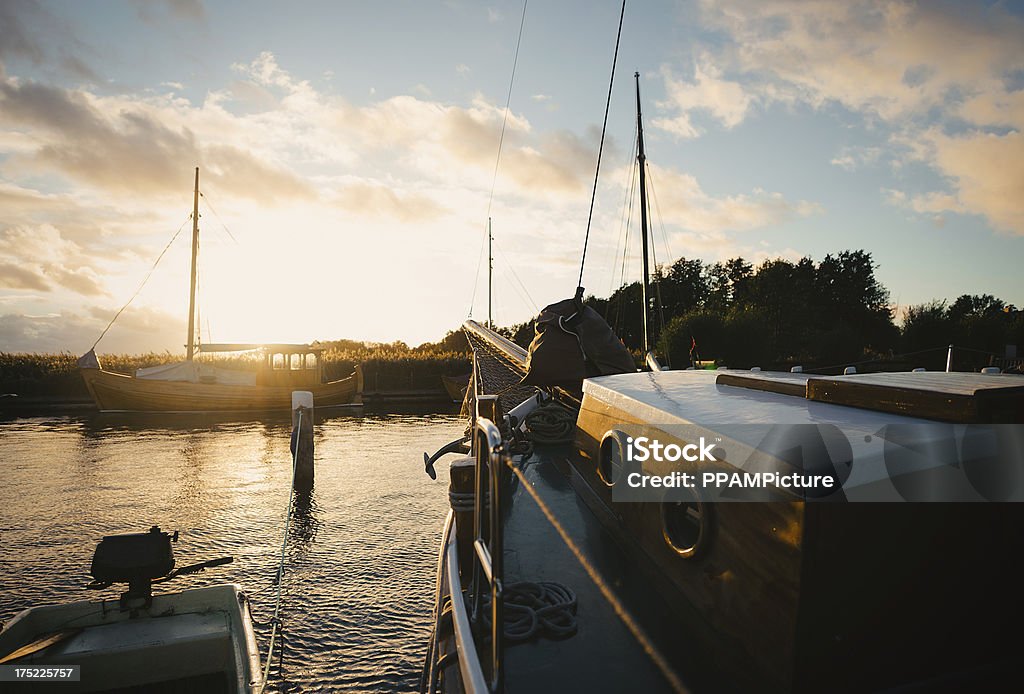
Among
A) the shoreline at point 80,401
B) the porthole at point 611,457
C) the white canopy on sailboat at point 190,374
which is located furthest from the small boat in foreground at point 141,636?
the shoreline at point 80,401

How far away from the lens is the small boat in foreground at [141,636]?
191 inches

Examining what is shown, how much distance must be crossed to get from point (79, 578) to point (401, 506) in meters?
5.80

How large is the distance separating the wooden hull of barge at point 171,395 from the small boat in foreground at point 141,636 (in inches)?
1210

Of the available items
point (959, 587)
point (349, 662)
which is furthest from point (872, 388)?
point (349, 662)

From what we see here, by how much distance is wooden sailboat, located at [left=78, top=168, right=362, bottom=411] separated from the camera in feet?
108

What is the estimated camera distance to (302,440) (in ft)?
47.2

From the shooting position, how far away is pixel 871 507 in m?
1.93

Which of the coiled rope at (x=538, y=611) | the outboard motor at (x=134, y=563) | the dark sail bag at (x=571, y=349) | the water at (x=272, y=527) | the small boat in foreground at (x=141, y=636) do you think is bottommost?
the water at (x=272, y=527)

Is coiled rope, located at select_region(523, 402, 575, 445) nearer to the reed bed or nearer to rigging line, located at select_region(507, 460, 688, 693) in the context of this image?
rigging line, located at select_region(507, 460, 688, 693)

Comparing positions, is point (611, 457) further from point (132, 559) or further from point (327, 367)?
point (327, 367)

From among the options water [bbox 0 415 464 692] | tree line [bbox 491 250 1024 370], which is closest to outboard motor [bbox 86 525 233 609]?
water [bbox 0 415 464 692]

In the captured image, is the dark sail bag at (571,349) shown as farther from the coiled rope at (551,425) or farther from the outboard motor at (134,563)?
the outboard motor at (134,563)

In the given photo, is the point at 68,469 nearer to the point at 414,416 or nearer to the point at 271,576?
the point at 271,576

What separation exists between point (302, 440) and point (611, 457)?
12.1 metres
